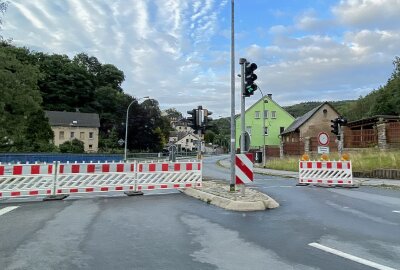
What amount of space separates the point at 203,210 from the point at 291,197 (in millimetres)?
4638

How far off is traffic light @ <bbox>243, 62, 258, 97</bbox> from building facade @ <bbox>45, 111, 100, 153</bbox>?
3395 inches

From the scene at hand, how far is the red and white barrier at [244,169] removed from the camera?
12617mm

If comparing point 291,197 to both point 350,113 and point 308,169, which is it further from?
point 350,113

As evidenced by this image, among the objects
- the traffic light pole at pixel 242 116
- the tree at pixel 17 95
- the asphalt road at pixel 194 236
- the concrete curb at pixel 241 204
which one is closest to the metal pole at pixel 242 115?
the traffic light pole at pixel 242 116

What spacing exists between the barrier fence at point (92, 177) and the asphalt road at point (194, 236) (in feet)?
5.19

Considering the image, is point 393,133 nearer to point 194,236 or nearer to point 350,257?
point 194,236

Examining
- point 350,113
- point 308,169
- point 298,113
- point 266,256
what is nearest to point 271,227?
point 266,256

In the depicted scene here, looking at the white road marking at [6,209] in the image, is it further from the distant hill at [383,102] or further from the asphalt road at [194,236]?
the distant hill at [383,102]

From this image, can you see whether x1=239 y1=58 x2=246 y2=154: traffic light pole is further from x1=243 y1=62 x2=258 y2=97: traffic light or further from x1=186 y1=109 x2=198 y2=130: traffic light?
x1=186 y1=109 x2=198 y2=130: traffic light

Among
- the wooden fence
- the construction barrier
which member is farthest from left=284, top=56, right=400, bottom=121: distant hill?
the construction barrier

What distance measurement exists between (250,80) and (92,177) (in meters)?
6.86

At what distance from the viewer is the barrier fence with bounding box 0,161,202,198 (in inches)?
554

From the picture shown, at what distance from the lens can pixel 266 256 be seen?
6305 millimetres

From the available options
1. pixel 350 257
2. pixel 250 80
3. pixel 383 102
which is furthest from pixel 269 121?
pixel 350 257
